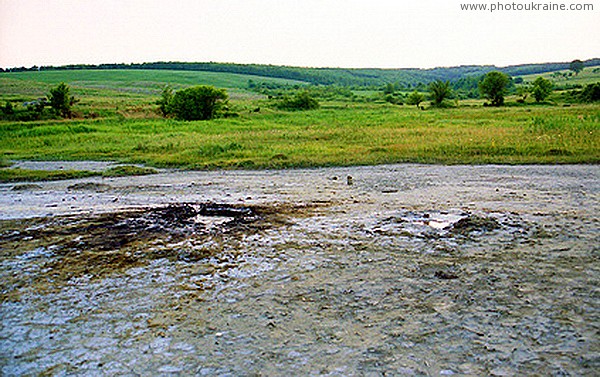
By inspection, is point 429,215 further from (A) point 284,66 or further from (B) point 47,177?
(A) point 284,66

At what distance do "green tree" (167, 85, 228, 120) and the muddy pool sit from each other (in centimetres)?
3528

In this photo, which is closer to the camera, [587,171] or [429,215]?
[429,215]

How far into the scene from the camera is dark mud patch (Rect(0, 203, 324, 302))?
6684mm

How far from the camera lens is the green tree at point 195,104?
45344 millimetres

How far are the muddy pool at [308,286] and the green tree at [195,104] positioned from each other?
116 feet

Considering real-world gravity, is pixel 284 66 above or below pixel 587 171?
above

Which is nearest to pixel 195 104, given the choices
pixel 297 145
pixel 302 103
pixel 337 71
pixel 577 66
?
pixel 302 103

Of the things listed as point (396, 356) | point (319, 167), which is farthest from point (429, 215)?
point (319, 167)

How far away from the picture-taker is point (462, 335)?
4586mm

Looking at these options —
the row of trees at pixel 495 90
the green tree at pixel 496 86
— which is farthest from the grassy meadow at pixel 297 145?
the green tree at pixel 496 86

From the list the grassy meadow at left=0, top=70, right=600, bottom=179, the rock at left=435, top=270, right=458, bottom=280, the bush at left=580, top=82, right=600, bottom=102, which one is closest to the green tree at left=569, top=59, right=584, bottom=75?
the bush at left=580, top=82, right=600, bottom=102

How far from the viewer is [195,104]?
45562mm

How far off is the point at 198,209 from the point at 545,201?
6361 millimetres

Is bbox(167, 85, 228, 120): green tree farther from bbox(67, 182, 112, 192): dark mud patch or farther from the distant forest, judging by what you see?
the distant forest
